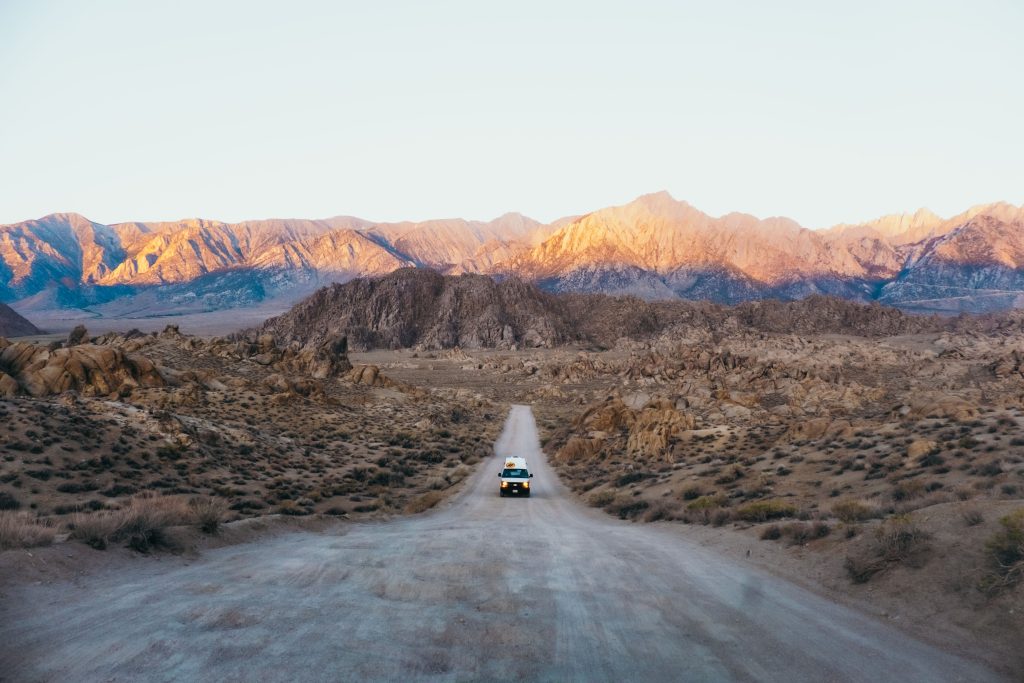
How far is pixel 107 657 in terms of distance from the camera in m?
6.92

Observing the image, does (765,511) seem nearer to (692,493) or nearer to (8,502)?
(692,493)

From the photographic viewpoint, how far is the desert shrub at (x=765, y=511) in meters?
17.0

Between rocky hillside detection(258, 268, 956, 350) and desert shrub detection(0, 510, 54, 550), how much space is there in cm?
16282

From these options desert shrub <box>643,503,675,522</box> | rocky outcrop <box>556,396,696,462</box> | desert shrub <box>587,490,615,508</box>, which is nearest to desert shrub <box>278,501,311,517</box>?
desert shrub <box>643,503,675,522</box>

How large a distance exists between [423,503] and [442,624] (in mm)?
16650

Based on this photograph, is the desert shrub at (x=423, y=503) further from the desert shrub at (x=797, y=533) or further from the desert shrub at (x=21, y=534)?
the desert shrub at (x=797, y=533)

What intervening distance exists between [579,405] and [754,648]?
6994cm

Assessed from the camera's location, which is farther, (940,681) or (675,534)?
(675,534)

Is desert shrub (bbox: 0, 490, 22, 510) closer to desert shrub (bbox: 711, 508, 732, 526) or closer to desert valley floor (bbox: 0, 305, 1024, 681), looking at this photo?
desert valley floor (bbox: 0, 305, 1024, 681)

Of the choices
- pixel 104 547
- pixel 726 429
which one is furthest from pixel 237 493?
pixel 726 429

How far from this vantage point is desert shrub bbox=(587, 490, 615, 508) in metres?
25.8

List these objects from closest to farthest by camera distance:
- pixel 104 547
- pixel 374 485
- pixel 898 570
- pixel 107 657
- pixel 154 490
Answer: pixel 107 657, pixel 898 570, pixel 104 547, pixel 154 490, pixel 374 485

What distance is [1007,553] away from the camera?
30.5ft

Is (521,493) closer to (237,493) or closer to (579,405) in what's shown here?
(237,493)
